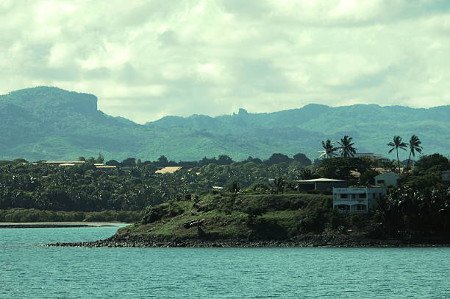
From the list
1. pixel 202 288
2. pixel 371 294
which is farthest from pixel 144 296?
pixel 371 294

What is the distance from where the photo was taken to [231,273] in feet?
478

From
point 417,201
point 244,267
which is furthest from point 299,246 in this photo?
point 244,267

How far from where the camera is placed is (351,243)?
191750 mm

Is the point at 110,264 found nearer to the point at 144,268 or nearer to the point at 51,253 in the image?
the point at 144,268

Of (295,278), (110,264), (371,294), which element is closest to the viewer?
(371,294)

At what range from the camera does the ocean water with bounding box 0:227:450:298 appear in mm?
120713

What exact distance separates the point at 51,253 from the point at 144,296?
81.3 m

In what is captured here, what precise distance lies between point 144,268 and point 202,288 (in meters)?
31.5

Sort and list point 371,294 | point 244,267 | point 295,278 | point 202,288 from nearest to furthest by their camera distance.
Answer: point 371,294, point 202,288, point 295,278, point 244,267

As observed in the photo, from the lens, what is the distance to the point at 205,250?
194000 millimetres

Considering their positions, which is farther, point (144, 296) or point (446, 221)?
point (446, 221)

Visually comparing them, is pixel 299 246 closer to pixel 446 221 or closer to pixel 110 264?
pixel 446 221

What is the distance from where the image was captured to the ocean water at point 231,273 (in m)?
121

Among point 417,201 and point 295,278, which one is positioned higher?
point 417,201
